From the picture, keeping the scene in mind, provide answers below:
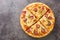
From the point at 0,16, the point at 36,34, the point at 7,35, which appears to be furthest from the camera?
the point at 0,16

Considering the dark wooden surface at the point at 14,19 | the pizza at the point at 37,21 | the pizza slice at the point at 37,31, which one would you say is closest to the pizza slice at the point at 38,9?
the pizza at the point at 37,21

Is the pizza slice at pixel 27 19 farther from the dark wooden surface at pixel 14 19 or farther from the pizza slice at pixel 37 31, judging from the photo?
the dark wooden surface at pixel 14 19

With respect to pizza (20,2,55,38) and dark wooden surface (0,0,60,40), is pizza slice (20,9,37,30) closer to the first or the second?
pizza (20,2,55,38)

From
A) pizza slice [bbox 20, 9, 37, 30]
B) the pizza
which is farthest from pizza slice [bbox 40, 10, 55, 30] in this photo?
pizza slice [bbox 20, 9, 37, 30]

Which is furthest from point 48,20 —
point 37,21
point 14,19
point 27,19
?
point 14,19

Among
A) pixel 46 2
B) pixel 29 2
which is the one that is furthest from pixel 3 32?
pixel 46 2

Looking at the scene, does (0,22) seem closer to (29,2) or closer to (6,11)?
(6,11)

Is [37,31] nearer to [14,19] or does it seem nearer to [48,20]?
[48,20]

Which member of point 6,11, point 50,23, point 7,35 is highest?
point 6,11
